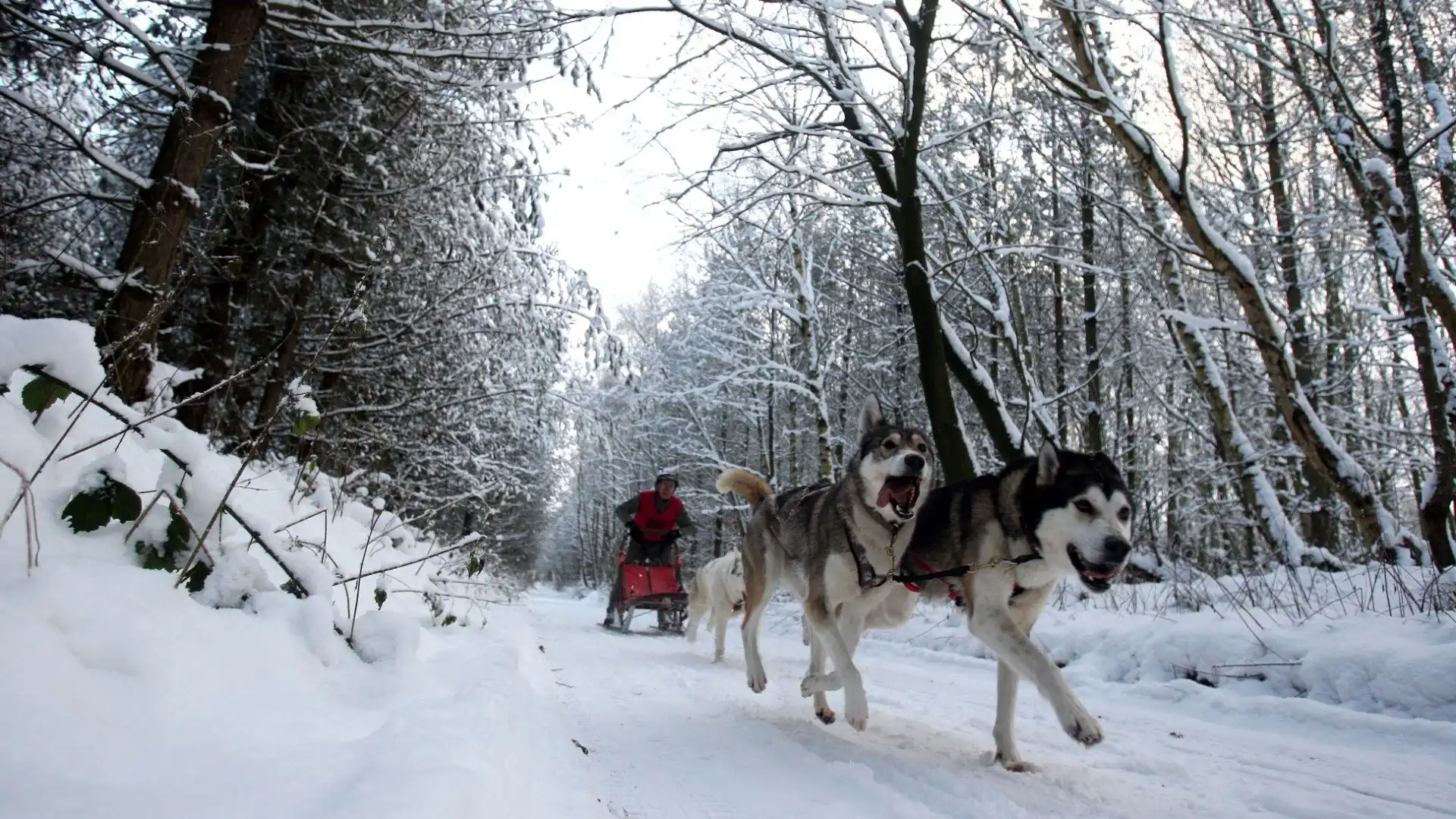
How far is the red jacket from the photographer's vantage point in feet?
35.6

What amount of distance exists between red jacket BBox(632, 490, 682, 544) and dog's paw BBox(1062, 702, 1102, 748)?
8279 mm

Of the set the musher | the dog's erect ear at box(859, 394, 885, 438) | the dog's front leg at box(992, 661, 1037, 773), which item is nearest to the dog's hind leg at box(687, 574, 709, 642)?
the musher

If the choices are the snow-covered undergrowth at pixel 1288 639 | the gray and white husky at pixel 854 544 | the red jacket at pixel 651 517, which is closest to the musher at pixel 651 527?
the red jacket at pixel 651 517

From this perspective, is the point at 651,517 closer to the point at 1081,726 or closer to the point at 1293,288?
the point at 1081,726

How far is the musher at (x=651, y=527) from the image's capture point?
10.8m

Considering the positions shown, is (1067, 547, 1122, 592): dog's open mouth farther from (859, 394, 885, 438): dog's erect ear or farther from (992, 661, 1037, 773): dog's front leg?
(859, 394, 885, 438): dog's erect ear

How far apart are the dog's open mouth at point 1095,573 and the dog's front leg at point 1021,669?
35 centimetres

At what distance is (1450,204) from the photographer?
313 inches

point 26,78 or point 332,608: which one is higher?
point 26,78

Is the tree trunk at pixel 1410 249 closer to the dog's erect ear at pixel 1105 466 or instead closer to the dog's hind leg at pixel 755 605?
the dog's erect ear at pixel 1105 466

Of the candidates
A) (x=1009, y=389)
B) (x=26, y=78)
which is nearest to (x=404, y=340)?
(x=26, y=78)

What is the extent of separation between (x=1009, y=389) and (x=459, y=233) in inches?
484

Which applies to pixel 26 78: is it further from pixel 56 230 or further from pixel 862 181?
pixel 862 181

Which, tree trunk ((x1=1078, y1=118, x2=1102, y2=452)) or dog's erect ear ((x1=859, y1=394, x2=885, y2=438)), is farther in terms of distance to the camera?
tree trunk ((x1=1078, y1=118, x2=1102, y2=452))
